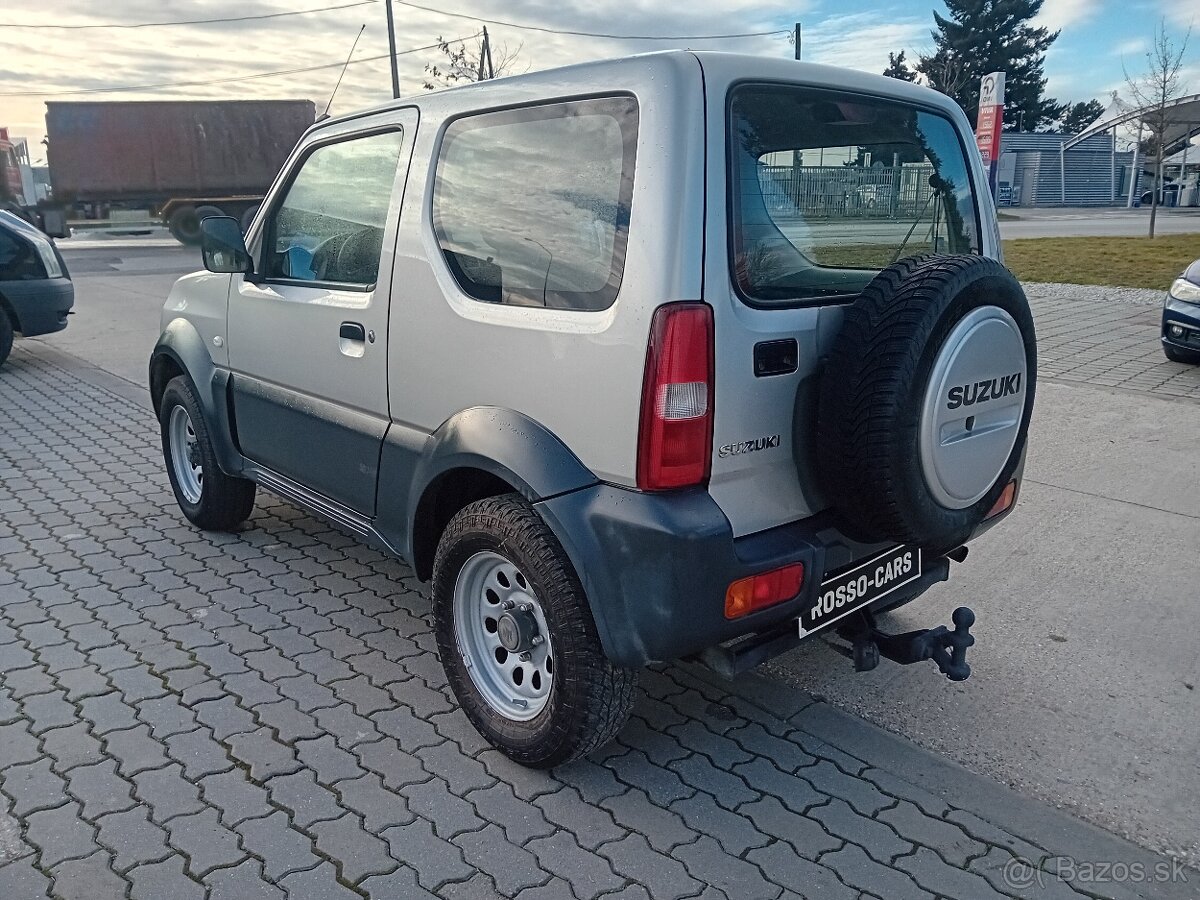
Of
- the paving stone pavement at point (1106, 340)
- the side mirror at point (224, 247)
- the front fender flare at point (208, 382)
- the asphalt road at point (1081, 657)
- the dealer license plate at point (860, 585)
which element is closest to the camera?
the dealer license plate at point (860, 585)

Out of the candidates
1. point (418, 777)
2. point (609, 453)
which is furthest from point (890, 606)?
point (418, 777)

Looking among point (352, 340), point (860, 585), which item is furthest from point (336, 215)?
point (860, 585)

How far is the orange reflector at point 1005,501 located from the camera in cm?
311

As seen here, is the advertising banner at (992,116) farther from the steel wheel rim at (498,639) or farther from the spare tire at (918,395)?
the steel wheel rim at (498,639)

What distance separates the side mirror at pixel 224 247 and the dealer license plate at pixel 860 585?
2.73m

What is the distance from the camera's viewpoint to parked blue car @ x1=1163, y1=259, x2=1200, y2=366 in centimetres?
818

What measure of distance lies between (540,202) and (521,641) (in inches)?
49.4

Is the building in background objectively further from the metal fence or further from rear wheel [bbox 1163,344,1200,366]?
the metal fence

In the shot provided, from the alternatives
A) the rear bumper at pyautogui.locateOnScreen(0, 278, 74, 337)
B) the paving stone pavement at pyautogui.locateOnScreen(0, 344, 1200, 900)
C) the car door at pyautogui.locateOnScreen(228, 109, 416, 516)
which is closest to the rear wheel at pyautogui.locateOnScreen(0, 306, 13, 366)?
the rear bumper at pyautogui.locateOnScreen(0, 278, 74, 337)

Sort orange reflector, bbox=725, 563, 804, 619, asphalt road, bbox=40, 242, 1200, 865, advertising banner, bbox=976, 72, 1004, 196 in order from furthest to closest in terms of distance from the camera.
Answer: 1. advertising banner, bbox=976, 72, 1004, 196
2. asphalt road, bbox=40, 242, 1200, 865
3. orange reflector, bbox=725, 563, 804, 619

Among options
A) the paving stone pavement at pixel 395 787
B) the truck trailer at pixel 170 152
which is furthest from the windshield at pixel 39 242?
the truck trailer at pixel 170 152

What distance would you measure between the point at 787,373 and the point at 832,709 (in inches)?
50.9

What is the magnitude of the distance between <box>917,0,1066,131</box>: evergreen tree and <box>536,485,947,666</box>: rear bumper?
194 ft

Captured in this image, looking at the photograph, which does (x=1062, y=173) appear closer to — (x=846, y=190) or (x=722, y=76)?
(x=846, y=190)
